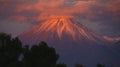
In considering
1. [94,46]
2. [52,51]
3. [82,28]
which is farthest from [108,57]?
[52,51]

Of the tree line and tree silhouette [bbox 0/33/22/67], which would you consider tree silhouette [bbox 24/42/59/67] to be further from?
tree silhouette [bbox 0/33/22/67]

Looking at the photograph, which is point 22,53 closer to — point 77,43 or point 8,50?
point 8,50

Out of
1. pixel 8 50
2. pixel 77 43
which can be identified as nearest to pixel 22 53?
pixel 8 50

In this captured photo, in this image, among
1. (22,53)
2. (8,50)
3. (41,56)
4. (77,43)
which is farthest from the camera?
(77,43)

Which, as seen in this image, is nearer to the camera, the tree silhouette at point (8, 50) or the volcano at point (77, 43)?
the tree silhouette at point (8, 50)

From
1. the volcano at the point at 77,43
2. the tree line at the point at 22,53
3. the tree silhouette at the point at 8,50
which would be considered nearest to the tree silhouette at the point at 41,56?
the tree line at the point at 22,53

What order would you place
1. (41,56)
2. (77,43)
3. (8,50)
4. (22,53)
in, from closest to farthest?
(8,50) → (41,56) → (22,53) → (77,43)

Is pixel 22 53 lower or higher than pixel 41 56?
higher

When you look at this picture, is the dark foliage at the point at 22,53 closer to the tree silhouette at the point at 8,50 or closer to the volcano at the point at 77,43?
the tree silhouette at the point at 8,50

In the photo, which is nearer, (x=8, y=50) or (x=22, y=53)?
(x=8, y=50)

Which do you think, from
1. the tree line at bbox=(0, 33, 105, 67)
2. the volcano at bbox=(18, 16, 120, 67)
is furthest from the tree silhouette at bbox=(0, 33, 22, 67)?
the volcano at bbox=(18, 16, 120, 67)
